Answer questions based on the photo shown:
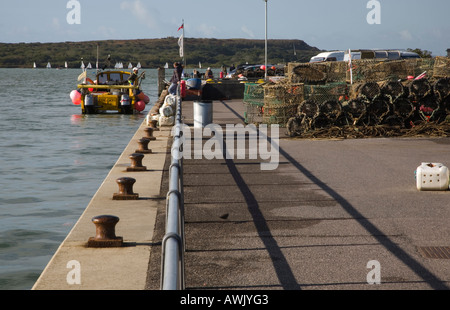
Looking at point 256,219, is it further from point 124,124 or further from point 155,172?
point 124,124

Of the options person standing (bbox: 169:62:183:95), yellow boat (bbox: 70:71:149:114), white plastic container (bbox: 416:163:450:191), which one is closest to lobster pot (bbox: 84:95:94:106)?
yellow boat (bbox: 70:71:149:114)

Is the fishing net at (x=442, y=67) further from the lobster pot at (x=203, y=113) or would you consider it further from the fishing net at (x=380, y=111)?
the lobster pot at (x=203, y=113)

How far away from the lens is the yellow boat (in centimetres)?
3609

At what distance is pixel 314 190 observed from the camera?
1092 cm

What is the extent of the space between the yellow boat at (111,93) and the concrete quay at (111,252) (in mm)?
25145

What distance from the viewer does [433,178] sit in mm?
10641

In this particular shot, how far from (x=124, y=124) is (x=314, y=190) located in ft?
78.6

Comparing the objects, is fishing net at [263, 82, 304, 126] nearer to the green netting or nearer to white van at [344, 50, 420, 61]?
the green netting

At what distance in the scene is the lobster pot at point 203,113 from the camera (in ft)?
69.5

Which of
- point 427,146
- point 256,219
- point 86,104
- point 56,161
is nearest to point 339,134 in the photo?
point 427,146

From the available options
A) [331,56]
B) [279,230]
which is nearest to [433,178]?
[279,230]

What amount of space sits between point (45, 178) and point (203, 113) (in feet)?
19.2

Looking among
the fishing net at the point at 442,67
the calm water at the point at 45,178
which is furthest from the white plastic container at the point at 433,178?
the fishing net at the point at 442,67

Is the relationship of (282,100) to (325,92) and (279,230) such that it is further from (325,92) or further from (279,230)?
(279,230)
